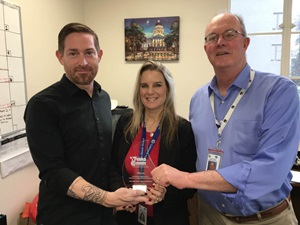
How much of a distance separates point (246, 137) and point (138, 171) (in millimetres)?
567

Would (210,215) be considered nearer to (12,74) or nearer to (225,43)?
(225,43)

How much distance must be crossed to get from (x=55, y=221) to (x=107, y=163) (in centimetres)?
39

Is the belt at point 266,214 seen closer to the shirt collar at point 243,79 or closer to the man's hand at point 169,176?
the man's hand at point 169,176

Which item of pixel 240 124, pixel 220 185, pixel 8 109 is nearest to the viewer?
pixel 220 185

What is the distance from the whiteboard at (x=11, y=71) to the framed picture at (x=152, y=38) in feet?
4.71

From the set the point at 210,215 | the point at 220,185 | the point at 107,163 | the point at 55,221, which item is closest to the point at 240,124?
the point at 220,185

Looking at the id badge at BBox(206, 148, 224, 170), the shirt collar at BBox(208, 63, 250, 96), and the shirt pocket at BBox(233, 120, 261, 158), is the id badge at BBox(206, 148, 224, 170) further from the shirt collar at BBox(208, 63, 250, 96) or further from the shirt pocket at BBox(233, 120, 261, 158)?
the shirt collar at BBox(208, 63, 250, 96)

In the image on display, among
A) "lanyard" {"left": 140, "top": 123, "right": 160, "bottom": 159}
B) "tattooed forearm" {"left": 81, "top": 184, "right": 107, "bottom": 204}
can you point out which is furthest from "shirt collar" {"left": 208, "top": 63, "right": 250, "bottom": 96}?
"tattooed forearm" {"left": 81, "top": 184, "right": 107, "bottom": 204}

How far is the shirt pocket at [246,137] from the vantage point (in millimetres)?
1284

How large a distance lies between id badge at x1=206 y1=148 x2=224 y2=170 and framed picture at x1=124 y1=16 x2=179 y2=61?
7.18 feet

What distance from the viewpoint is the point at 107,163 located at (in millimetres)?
1521

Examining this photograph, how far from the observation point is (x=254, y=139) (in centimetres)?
129

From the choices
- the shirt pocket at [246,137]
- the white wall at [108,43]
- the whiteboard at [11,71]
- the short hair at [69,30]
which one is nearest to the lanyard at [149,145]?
the shirt pocket at [246,137]

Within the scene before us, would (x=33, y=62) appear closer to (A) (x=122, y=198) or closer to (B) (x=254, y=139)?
(A) (x=122, y=198)
